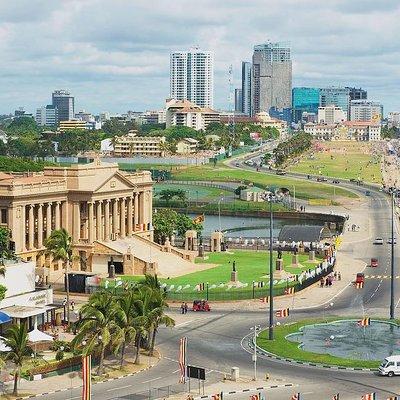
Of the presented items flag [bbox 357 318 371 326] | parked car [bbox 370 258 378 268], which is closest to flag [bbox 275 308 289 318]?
flag [bbox 357 318 371 326]

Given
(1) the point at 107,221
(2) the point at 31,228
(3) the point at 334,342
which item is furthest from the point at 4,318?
(1) the point at 107,221

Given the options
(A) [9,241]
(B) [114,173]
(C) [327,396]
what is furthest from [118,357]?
(B) [114,173]

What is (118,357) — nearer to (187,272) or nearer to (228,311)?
(228,311)

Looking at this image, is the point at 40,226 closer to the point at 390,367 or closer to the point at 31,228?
the point at 31,228

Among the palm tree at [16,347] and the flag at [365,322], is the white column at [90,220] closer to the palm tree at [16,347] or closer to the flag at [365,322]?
the flag at [365,322]

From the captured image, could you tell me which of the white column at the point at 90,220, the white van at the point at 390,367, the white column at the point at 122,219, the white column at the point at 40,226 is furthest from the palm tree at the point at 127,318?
the white column at the point at 122,219

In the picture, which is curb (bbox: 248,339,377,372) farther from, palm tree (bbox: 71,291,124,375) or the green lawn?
palm tree (bbox: 71,291,124,375)
